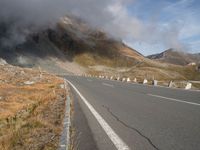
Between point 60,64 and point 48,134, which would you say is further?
point 60,64

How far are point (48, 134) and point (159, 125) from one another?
9.26ft

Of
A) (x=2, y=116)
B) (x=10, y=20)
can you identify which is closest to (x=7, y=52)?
(x=10, y=20)

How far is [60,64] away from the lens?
16088 cm

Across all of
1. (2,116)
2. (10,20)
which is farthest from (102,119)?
(10,20)

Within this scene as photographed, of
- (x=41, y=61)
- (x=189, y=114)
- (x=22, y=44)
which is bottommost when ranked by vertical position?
(x=189, y=114)

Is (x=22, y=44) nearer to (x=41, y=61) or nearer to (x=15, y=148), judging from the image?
(x=41, y=61)

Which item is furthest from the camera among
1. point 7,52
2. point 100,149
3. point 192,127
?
point 7,52

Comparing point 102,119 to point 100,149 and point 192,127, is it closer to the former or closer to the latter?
point 192,127

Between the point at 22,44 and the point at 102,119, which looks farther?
Answer: the point at 22,44

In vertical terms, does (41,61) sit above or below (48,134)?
above

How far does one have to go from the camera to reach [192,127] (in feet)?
22.7

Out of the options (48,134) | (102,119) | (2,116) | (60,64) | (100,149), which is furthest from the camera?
(60,64)

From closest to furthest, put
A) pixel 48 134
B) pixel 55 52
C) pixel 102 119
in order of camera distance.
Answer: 1. pixel 48 134
2. pixel 102 119
3. pixel 55 52

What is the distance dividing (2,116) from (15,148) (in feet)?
28.6
